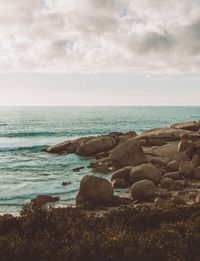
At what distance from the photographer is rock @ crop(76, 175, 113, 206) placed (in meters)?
17.3

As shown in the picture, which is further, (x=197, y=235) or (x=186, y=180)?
(x=186, y=180)

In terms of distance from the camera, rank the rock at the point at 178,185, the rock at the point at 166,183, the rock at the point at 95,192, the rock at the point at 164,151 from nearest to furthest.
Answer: the rock at the point at 95,192 < the rock at the point at 178,185 < the rock at the point at 166,183 < the rock at the point at 164,151

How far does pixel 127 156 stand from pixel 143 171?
527 cm

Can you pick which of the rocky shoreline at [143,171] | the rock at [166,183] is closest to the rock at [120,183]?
the rocky shoreline at [143,171]

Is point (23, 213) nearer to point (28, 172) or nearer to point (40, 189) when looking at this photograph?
point (40, 189)

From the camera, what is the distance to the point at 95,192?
17469 millimetres

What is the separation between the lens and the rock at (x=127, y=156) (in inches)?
1057

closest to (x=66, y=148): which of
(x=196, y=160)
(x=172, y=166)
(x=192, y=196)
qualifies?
(x=172, y=166)

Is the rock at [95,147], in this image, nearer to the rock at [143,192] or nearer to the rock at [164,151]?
the rock at [164,151]

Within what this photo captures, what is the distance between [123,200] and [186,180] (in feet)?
19.7

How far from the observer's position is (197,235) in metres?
9.18

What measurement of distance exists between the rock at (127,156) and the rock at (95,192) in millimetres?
9106

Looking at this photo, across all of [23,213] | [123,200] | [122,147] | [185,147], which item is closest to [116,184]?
[123,200]

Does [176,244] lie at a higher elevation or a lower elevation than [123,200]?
higher
